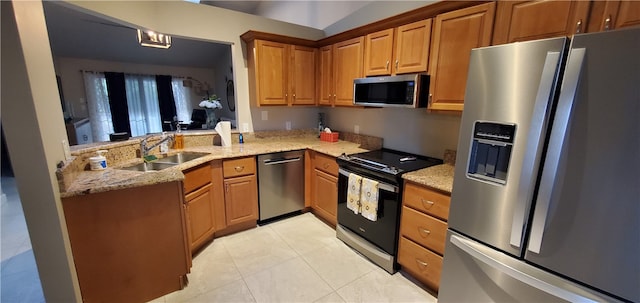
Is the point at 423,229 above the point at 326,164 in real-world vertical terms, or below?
below

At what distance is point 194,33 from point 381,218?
263 centimetres

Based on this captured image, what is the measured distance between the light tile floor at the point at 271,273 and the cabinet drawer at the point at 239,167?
67 centimetres

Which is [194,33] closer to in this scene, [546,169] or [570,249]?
[546,169]

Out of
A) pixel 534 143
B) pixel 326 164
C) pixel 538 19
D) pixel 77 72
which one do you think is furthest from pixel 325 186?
pixel 77 72

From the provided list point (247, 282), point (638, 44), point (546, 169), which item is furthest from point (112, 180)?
point (638, 44)

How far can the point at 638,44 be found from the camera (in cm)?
93

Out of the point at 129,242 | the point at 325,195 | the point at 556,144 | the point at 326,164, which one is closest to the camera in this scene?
the point at 556,144

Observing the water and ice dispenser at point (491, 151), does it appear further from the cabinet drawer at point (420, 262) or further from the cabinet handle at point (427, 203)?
the cabinet drawer at point (420, 262)

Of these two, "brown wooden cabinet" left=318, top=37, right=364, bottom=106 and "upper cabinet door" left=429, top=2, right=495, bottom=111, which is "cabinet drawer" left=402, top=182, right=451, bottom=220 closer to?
"upper cabinet door" left=429, top=2, right=495, bottom=111

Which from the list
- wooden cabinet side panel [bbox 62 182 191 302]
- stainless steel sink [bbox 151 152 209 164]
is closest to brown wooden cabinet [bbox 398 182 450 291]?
wooden cabinet side panel [bbox 62 182 191 302]

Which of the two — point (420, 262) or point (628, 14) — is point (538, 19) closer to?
point (628, 14)

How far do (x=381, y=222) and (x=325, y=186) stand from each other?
0.84m

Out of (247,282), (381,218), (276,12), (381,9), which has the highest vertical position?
(276,12)

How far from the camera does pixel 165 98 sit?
7.17m
